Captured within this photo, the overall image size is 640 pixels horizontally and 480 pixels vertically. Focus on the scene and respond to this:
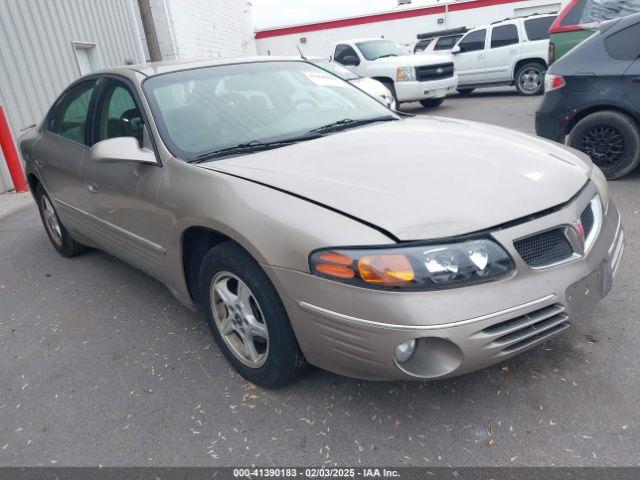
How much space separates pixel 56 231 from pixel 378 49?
9.80 meters

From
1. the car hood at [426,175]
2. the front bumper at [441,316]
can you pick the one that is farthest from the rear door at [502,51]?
the front bumper at [441,316]

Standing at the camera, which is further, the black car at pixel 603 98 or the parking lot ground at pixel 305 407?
the black car at pixel 603 98

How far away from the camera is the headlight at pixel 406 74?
448 inches

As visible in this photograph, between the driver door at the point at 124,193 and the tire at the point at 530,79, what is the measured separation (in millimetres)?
11665

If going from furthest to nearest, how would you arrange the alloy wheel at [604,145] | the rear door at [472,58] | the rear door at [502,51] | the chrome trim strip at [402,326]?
the rear door at [472,58]
the rear door at [502,51]
the alloy wheel at [604,145]
the chrome trim strip at [402,326]

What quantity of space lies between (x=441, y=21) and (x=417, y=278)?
87.7ft

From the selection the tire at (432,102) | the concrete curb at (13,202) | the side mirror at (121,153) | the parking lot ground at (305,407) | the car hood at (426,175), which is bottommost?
the tire at (432,102)

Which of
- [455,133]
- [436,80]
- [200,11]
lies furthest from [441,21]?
[455,133]

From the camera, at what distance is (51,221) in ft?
15.4

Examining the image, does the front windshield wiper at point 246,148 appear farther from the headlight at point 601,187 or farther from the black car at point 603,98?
the black car at point 603,98

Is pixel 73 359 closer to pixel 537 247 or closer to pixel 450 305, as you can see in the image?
pixel 450 305

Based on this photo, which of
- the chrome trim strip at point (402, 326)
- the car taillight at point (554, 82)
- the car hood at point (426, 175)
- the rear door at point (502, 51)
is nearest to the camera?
the chrome trim strip at point (402, 326)

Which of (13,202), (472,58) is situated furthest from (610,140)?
(472,58)

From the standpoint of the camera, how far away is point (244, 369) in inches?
100
